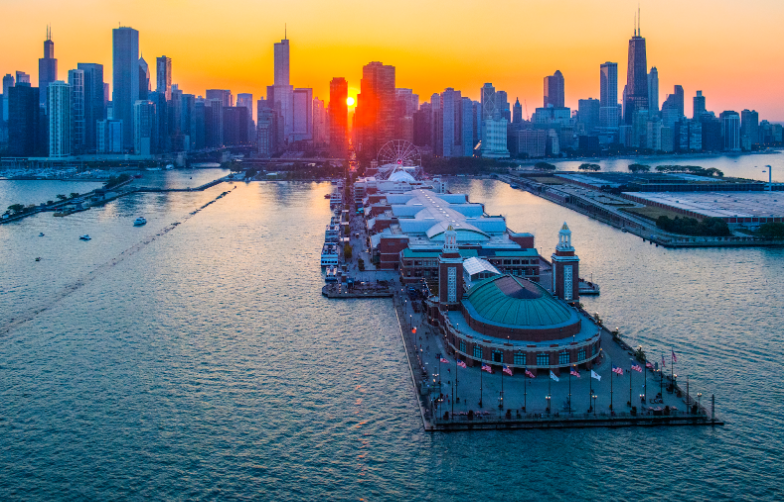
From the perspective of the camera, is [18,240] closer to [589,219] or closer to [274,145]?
[589,219]

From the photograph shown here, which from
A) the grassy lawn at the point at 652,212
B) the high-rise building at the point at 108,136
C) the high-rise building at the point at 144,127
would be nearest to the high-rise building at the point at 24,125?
the high-rise building at the point at 108,136

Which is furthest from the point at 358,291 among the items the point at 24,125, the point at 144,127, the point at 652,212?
the point at 144,127

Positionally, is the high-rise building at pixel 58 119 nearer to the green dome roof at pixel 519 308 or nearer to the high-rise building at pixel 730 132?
the green dome roof at pixel 519 308

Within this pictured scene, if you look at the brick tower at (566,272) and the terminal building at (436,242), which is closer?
the brick tower at (566,272)

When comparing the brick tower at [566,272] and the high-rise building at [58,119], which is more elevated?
the high-rise building at [58,119]

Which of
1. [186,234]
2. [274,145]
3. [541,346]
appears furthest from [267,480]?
[274,145]

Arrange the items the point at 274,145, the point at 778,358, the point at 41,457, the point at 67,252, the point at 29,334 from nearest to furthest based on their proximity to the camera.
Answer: the point at 41,457
the point at 778,358
the point at 29,334
the point at 67,252
the point at 274,145

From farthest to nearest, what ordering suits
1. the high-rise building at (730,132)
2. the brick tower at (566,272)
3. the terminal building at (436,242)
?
1. the high-rise building at (730,132)
2. the terminal building at (436,242)
3. the brick tower at (566,272)

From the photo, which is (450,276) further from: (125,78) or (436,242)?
(125,78)
